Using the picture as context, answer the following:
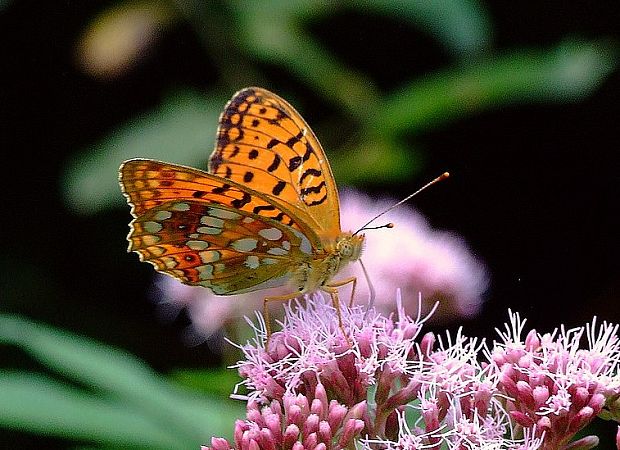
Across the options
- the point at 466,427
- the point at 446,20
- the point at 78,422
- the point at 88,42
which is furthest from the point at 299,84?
the point at 466,427

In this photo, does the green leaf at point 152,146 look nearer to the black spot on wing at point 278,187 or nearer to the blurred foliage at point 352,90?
the blurred foliage at point 352,90

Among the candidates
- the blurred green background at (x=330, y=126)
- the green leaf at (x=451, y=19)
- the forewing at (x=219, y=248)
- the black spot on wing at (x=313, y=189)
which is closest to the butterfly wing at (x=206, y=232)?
the forewing at (x=219, y=248)

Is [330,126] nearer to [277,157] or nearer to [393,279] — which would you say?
[393,279]

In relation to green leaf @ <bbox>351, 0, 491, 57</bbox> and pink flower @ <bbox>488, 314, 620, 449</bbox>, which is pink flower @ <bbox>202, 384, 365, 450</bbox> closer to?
pink flower @ <bbox>488, 314, 620, 449</bbox>

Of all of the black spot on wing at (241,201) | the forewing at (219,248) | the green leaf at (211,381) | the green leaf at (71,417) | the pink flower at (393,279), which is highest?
the pink flower at (393,279)

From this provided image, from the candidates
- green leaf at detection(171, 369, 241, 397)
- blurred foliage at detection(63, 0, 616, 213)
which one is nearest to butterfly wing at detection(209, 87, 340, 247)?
green leaf at detection(171, 369, 241, 397)

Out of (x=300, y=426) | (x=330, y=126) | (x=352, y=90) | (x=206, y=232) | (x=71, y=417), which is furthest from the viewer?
(x=330, y=126)

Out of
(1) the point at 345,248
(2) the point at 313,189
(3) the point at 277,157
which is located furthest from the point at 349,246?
(3) the point at 277,157

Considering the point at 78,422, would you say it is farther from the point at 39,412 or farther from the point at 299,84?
the point at 299,84
